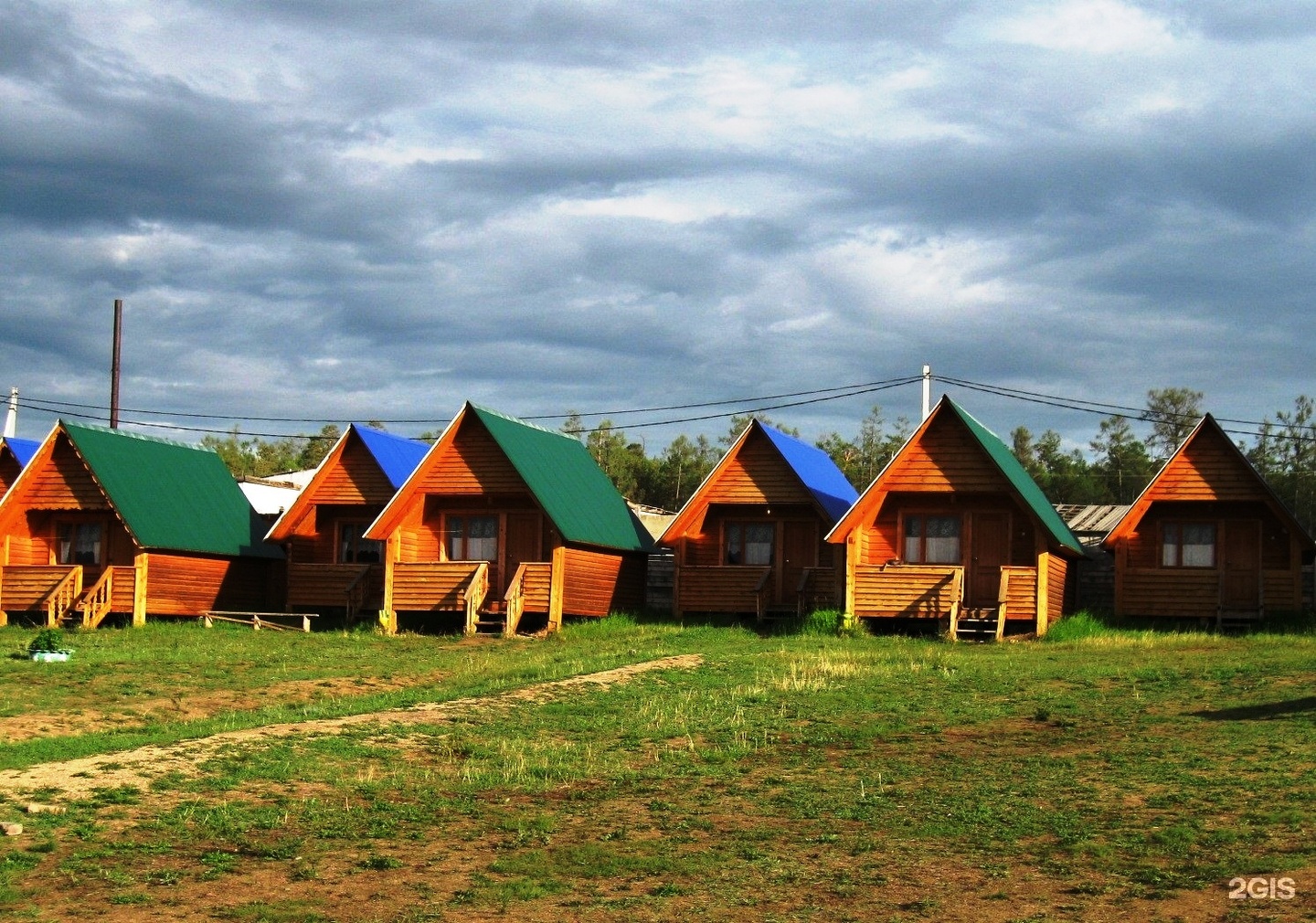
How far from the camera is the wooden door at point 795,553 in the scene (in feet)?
136

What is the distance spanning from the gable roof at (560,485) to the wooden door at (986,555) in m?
9.24

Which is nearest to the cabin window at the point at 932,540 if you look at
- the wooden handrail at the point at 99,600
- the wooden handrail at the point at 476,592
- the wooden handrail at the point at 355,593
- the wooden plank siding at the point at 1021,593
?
the wooden plank siding at the point at 1021,593

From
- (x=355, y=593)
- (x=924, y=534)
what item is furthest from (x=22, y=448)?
(x=924, y=534)

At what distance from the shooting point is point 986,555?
39281 millimetres

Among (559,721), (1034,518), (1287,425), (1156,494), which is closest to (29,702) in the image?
(559,721)

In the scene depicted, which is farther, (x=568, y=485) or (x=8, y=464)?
(x=8, y=464)

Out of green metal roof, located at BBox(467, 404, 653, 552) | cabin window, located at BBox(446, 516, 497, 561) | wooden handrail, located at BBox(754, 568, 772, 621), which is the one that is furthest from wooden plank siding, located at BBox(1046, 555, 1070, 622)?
cabin window, located at BBox(446, 516, 497, 561)

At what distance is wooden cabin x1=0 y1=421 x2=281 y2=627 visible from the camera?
41.2 m

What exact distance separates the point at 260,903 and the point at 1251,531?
30881 mm

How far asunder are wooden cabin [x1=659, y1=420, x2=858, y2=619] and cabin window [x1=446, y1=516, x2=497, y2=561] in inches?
187

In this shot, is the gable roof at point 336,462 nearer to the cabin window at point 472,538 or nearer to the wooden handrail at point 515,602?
the cabin window at point 472,538

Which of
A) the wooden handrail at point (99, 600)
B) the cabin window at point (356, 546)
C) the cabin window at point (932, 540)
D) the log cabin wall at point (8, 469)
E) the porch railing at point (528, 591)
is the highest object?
the log cabin wall at point (8, 469)

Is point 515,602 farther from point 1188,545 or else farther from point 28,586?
point 1188,545

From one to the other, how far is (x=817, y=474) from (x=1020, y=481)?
6056mm
